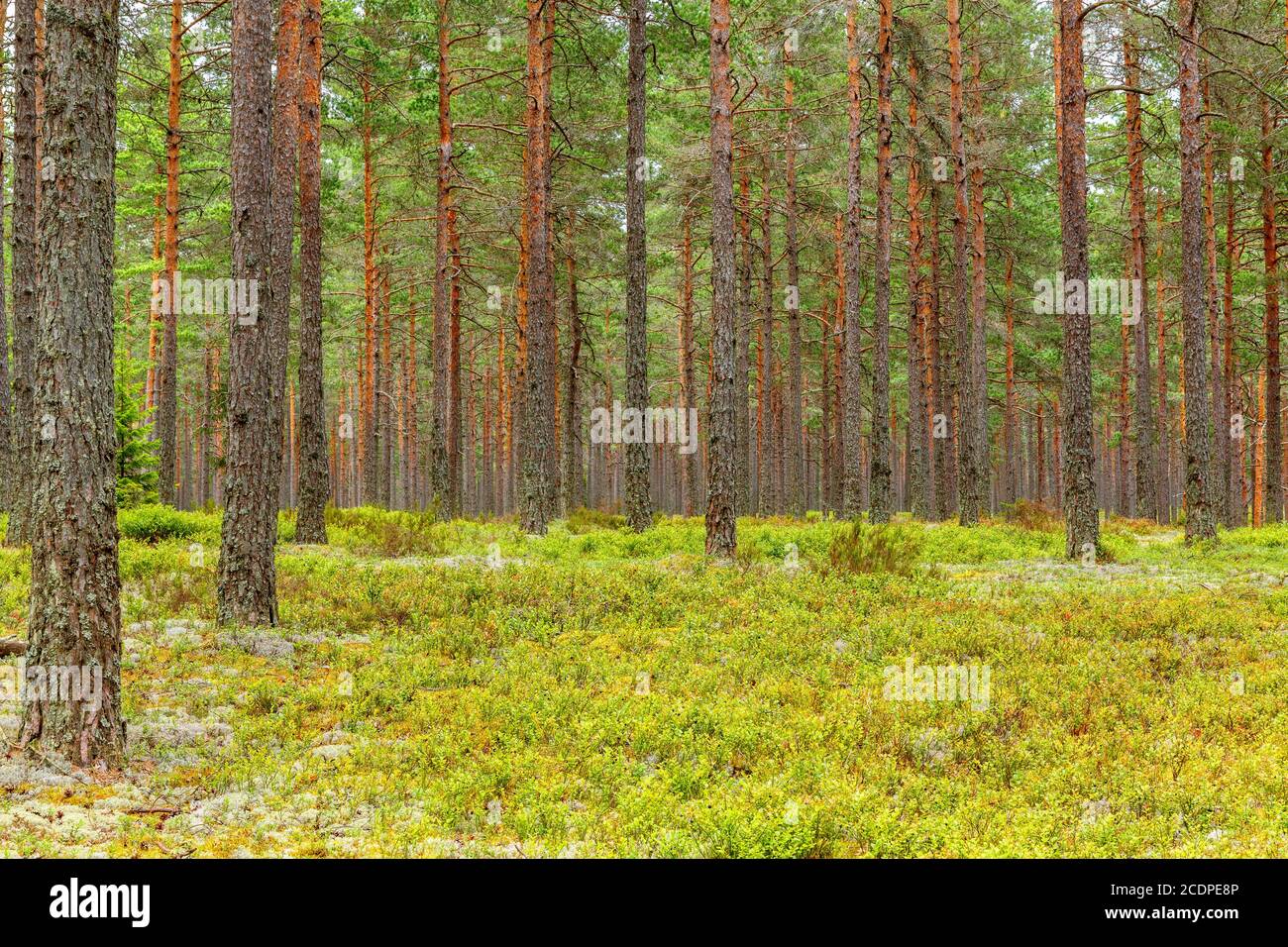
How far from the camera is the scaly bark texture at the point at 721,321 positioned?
13344mm

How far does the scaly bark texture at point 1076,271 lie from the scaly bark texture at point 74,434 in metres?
13.1

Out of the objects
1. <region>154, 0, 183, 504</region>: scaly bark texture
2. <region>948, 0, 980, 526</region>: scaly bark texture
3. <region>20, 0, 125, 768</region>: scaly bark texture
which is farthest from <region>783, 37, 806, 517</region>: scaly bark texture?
<region>20, 0, 125, 768</region>: scaly bark texture

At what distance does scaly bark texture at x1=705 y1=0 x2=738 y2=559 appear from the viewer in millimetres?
13344

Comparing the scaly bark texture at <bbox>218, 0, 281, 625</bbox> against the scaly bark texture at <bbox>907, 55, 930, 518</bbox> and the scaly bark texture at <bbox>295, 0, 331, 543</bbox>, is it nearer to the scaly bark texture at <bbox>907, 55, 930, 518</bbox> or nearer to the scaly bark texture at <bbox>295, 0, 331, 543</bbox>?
the scaly bark texture at <bbox>295, 0, 331, 543</bbox>

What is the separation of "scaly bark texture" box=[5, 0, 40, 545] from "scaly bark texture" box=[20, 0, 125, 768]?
9.60 meters

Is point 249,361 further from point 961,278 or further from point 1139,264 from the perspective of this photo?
point 1139,264

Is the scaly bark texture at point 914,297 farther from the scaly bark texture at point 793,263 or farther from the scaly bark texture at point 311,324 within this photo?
the scaly bark texture at point 311,324

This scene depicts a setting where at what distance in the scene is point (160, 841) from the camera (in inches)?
159

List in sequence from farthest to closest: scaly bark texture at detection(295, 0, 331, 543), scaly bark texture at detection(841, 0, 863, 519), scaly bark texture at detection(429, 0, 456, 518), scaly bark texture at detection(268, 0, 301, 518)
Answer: scaly bark texture at detection(429, 0, 456, 518) < scaly bark texture at detection(841, 0, 863, 519) < scaly bark texture at detection(295, 0, 331, 543) < scaly bark texture at detection(268, 0, 301, 518)

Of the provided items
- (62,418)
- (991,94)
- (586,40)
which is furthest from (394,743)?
(991,94)

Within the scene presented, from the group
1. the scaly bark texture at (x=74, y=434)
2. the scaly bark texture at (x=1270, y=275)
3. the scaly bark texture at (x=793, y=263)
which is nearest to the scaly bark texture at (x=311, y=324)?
the scaly bark texture at (x=74, y=434)

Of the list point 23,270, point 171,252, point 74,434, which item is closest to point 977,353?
point 171,252

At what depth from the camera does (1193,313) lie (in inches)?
637
